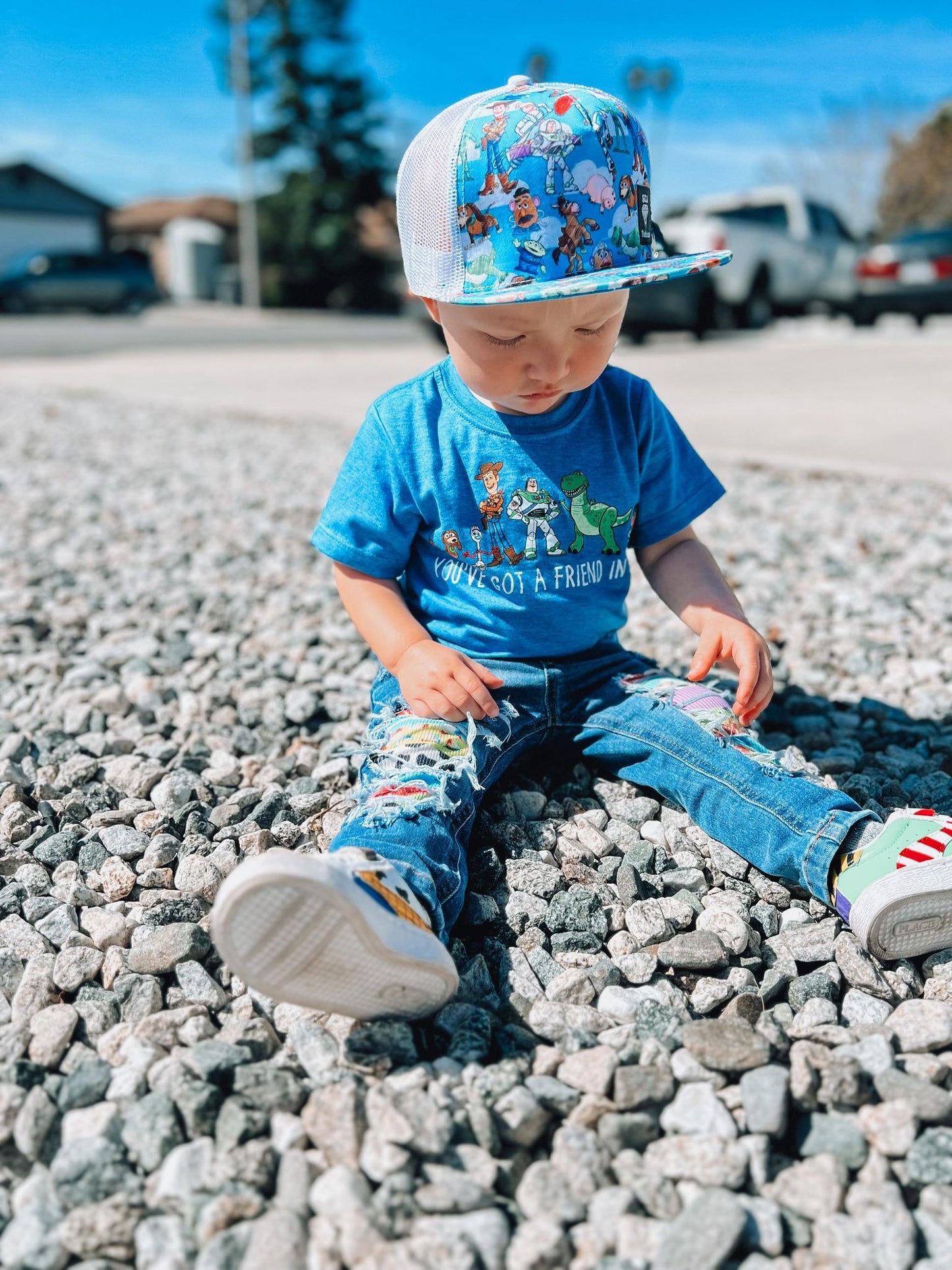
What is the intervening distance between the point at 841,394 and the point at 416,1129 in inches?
238

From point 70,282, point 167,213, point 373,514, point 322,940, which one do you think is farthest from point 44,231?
point 322,940

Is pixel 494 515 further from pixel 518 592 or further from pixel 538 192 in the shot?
pixel 538 192

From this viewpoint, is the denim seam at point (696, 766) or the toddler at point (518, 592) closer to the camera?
the toddler at point (518, 592)

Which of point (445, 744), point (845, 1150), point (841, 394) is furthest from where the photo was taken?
point (841, 394)

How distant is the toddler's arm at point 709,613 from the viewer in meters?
1.70

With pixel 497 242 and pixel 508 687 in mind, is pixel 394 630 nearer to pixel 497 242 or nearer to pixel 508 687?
pixel 508 687

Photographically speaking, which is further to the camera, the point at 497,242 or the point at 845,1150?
the point at 497,242

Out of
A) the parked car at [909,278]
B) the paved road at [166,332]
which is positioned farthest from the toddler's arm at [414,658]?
the parked car at [909,278]

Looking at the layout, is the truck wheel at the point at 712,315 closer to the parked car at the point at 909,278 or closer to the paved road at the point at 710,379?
the paved road at the point at 710,379

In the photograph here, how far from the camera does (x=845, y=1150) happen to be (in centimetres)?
111

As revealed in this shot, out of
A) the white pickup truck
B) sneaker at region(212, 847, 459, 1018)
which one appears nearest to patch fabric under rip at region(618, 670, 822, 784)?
sneaker at region(212, 847, 459, 1018)

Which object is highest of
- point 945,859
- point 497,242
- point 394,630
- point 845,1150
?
point 497,242

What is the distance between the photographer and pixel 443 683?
1600mm

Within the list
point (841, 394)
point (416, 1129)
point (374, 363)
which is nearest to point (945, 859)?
point (416, 1129)
